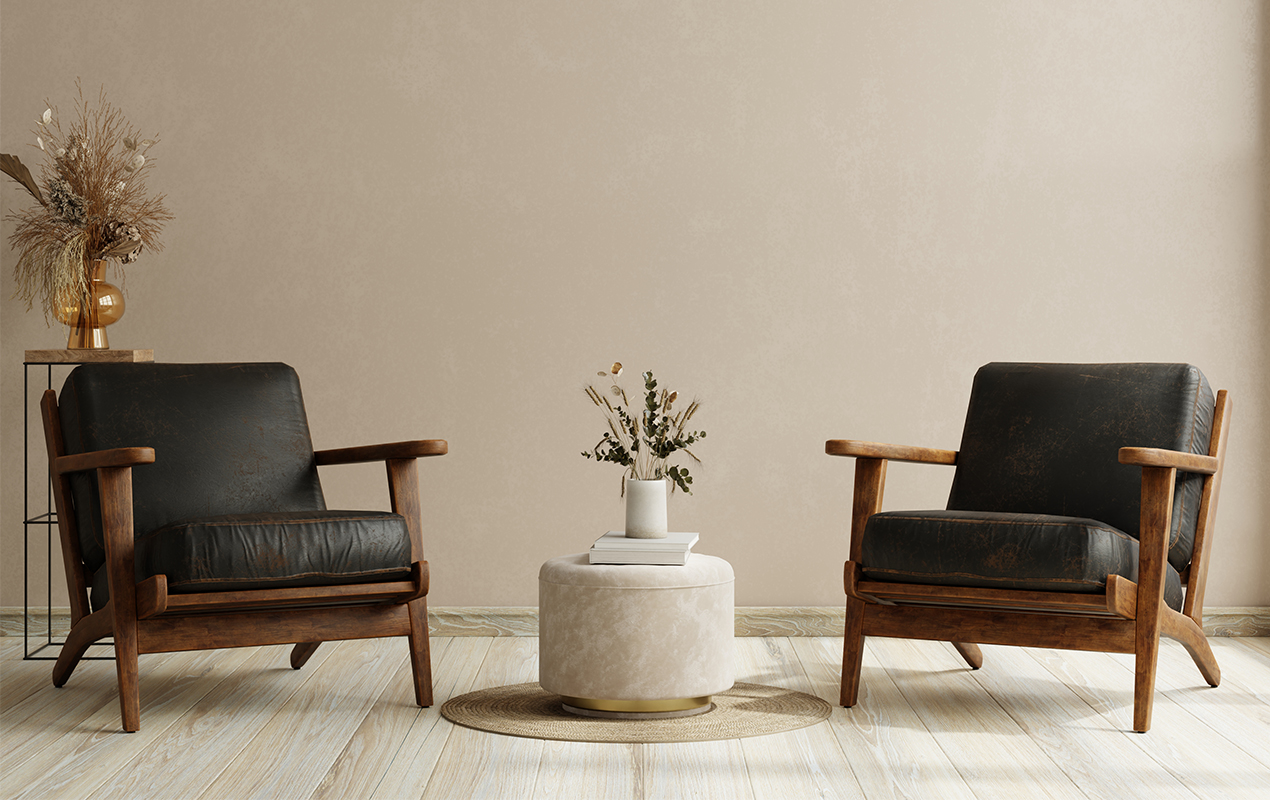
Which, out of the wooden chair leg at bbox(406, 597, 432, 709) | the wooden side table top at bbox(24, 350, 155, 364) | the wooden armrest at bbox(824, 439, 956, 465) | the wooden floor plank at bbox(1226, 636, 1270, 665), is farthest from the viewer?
the wooden floor plank at bbox(1226, 636, 1270, 665)

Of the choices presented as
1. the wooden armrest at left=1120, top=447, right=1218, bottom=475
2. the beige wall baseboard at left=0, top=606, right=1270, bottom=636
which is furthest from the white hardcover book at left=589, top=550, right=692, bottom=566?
the beige wall baseboard at left=0, top=606, right=1270, bottom=636

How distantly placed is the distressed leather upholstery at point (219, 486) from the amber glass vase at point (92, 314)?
52 centimetres

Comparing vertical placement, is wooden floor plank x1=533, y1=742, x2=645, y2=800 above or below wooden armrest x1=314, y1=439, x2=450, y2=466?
below

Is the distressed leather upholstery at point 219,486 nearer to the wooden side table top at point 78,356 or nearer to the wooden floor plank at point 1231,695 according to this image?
the wooden side table top at point 78,356

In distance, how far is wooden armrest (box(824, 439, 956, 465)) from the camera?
9.26 ft

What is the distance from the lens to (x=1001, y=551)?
8.11 ft

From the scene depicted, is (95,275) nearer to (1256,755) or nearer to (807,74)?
(807,74)

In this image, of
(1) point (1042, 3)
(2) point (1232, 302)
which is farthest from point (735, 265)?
(2) point (1232, 302)

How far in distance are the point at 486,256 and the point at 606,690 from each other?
178 cm

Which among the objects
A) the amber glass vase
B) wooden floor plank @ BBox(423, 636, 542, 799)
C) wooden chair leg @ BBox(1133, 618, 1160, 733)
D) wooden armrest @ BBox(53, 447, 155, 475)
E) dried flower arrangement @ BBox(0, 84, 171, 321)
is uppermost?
dried flower arrangement @ BBox(0, 84, 171, 321)

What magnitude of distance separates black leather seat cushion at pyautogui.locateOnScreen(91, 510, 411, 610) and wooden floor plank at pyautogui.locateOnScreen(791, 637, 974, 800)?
112 cm

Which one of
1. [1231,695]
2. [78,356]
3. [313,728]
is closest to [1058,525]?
[1231,695]

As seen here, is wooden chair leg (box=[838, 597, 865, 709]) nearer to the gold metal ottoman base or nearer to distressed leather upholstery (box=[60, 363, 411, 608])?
the gold metal ottoman base

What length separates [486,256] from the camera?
3.80 m
